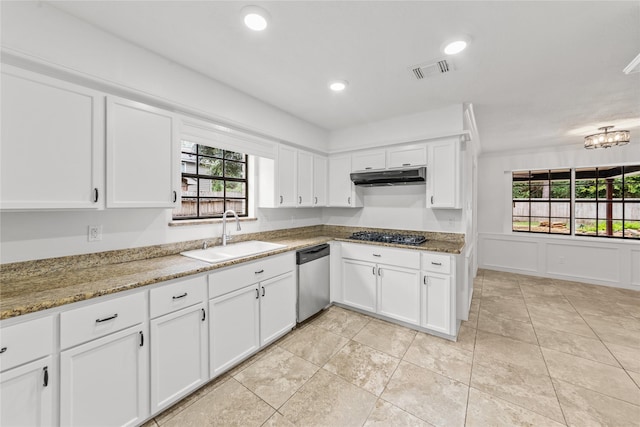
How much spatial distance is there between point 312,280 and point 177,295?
158 centimetres

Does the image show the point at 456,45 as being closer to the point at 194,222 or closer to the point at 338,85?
the point at 338,85

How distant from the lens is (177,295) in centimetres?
169

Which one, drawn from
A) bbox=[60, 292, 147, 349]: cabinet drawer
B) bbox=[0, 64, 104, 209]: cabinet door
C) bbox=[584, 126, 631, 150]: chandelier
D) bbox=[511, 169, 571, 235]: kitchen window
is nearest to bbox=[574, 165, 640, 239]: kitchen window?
bbox=[511, 169, 571, 235]: kitchen window

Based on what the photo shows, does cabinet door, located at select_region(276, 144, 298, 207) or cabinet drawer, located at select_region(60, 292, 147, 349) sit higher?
cabinet door, located at select_region(276, 144, 298, 207)

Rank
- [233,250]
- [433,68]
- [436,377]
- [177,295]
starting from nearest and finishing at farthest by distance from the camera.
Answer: [177,295] → [436,377] → [433,68] → [233,250]

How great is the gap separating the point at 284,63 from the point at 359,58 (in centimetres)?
63

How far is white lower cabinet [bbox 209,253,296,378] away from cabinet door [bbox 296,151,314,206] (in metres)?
1.02

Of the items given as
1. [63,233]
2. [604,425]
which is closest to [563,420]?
Answer: [604,425]

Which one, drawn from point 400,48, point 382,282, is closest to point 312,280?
point 382,282

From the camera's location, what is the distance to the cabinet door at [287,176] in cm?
312

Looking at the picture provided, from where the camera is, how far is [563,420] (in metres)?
1.64

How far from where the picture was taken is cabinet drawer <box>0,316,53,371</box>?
1093mm

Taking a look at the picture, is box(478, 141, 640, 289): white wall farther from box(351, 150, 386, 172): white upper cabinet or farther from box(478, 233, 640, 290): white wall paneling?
box(351, 150, 386, 172): white upper cabinet

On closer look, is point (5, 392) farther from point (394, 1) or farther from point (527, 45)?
point (527, 45)
